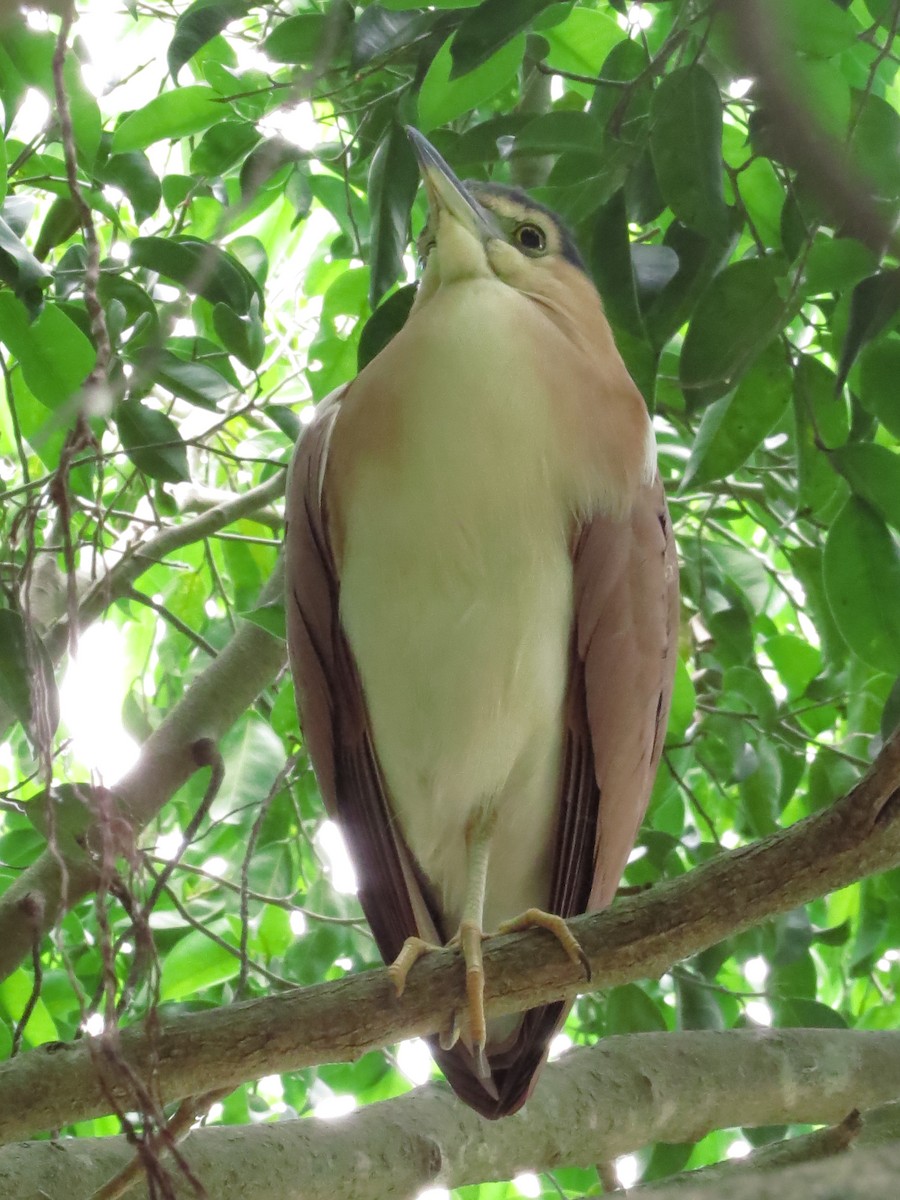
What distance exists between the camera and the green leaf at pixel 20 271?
128 cm

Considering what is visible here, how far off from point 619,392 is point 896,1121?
976 millimetres

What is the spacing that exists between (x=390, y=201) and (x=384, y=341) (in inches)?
9.2

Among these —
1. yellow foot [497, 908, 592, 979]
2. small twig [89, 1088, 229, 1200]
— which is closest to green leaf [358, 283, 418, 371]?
yellow foot [497, 908, 592, 979]

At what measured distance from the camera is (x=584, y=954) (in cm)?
118

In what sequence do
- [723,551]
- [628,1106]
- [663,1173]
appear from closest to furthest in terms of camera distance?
[628,1106], [663,1173], [723,551]

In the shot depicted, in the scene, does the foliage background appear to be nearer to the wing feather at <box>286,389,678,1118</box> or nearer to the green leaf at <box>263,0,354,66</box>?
the green leaf at <box>263,0,354,66</box>

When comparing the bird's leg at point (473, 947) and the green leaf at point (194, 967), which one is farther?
the green leaf at point (194, 967)

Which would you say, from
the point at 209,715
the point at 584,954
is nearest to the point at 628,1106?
the point at 584,954

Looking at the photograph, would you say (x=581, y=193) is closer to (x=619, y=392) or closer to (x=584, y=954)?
(x=619, y=392)

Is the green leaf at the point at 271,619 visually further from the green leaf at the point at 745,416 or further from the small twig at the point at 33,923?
the green leaf at the point at 745,416

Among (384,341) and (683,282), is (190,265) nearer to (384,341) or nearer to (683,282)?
(384,341)

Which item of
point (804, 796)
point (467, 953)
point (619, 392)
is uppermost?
point (619, 392)

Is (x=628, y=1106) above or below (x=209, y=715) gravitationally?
below

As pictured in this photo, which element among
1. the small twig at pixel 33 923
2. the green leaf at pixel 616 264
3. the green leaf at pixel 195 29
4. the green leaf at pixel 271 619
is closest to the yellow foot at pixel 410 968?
the small twig at pixel 33 923
